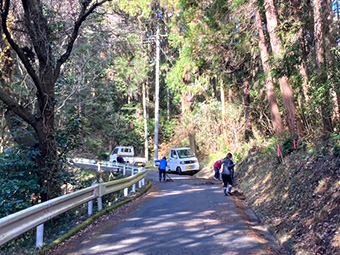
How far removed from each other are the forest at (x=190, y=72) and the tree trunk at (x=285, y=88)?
39 millimetres

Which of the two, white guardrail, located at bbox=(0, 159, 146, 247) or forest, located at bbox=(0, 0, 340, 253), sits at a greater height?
forest, located at bbox=(0, 0, 340, 253)

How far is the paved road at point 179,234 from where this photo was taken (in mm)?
6270

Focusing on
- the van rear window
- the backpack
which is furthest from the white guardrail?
the van rear window

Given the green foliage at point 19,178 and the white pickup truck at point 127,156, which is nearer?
the green foliage at point 19,178

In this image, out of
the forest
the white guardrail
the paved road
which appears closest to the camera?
the white guardrail

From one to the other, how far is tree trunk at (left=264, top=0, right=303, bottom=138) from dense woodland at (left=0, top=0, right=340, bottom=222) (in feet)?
0.12

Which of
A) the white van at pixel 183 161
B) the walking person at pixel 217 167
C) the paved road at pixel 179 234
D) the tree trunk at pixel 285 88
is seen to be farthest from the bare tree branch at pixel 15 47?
the white van at pixel 183 161

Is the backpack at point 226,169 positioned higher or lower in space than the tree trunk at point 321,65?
lower

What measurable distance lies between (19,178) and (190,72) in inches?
740

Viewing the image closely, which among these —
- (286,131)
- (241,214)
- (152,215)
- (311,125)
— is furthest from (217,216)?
(286,131)

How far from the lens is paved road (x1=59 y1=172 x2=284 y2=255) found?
20.6 feet

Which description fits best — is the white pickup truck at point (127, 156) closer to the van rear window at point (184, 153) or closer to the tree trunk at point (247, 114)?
the van rear window at point (184, 153)

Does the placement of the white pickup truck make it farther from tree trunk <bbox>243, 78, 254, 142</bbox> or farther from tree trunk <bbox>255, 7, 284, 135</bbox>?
tree trunk <bbox>255, 7, 284, 135</bbox>

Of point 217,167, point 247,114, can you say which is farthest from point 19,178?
point 247,114
